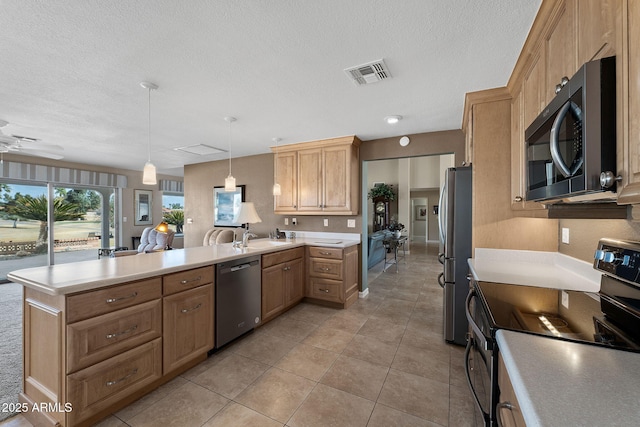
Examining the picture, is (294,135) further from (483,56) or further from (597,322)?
(597,322)

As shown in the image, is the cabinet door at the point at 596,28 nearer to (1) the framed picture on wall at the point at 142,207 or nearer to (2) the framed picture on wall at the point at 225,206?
(2) the framed picture on wall at the point at 225,206

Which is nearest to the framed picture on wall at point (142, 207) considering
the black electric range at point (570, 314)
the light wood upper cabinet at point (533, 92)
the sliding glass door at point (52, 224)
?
the sliding glass door at point (52, 224)

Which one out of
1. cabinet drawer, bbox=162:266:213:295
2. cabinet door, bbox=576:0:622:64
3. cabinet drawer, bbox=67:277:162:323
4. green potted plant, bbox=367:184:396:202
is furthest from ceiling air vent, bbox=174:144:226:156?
green potted plant, bbox=367:184:396:202

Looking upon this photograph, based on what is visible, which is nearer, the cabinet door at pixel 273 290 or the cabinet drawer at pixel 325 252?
the cabinet door at pixel 273 290

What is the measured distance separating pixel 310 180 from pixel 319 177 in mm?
160

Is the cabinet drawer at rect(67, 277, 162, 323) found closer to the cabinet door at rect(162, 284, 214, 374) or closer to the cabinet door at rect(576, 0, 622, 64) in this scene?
the cabinet door at rect(162, 284, 214, 374)

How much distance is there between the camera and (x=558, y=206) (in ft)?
4.89

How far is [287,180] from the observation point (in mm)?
4234

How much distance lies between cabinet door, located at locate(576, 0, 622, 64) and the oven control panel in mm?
829

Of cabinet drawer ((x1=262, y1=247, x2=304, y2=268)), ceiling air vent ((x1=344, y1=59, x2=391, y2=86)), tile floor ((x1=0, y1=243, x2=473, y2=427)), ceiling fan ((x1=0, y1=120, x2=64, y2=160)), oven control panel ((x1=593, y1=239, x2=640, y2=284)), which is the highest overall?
ceiling air vent ((x1=344, y1=59, x2=391, y2=86))

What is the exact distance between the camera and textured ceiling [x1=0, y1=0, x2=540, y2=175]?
144 cm

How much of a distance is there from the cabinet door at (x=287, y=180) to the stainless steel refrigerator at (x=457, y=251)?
2325mm

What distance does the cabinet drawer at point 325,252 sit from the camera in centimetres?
348

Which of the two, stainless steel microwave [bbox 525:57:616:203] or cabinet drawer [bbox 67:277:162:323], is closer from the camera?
stainless steel microwave [bbox 525:57:616:203]
